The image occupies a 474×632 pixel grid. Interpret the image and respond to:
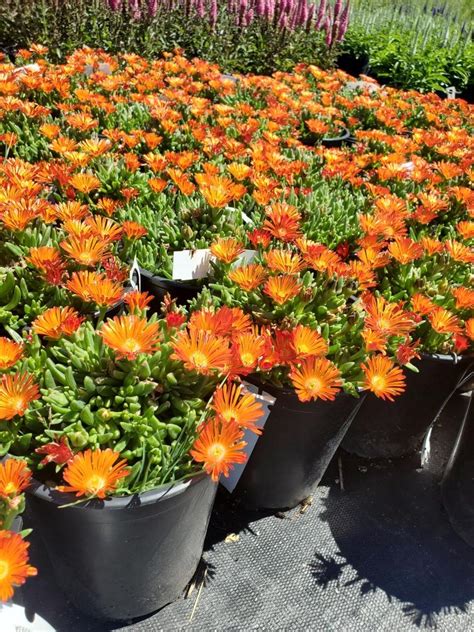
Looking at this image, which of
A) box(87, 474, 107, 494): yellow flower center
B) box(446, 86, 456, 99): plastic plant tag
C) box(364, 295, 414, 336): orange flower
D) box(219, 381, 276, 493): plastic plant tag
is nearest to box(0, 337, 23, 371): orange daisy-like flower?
box(87, 474, 107, 494): yellow flower center

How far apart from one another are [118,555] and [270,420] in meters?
0.49

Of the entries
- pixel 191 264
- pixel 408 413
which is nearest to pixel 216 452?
pixel 191 264

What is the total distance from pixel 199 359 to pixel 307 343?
0.27 meters

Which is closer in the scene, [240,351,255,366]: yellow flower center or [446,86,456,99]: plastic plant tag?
[240,351,255,366]: yellow flower center

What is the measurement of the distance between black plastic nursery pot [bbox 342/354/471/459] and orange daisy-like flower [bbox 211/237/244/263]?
0.63 m

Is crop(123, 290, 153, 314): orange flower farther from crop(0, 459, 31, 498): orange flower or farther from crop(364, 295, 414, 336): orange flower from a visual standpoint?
crop(364, 295, 414, 336): orange flower

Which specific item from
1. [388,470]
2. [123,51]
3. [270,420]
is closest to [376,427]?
[388,470]

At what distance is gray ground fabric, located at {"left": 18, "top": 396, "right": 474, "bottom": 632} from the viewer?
138 cm

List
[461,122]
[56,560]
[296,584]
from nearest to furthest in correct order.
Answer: [56,560] → [296,584] → [461,122]

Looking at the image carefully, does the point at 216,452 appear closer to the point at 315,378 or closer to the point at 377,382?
the point at 315,378

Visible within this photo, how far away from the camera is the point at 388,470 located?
1896 millimetres

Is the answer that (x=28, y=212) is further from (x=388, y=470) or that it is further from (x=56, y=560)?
(x=388, y=470)

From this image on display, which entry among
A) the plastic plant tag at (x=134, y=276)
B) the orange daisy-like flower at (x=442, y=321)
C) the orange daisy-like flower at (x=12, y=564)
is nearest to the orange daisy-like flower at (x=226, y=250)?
the plastic plant tag at (x=134, y=276)

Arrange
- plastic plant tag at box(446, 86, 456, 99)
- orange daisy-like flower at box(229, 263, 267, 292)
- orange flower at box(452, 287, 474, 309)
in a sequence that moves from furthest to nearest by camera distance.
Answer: plastic plant tag at box(446, 86, 456, 99)
orange flower at box(452, 287, 474, 309)
orange daisy-like flower at box(229, 263, 267, 292)
